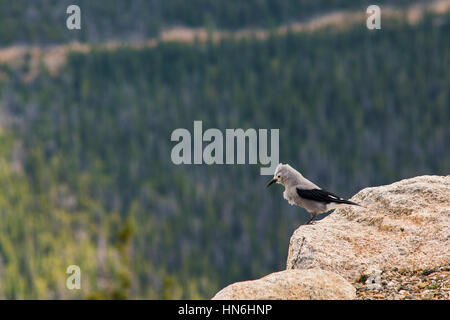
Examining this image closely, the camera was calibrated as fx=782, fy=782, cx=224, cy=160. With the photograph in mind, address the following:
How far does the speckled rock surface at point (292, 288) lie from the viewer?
41.7 feet

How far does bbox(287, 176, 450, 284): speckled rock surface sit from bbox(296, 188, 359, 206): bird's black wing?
558mm

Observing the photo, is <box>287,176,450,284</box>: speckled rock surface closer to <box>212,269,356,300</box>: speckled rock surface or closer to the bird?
the bird

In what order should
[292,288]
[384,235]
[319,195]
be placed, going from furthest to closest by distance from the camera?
[319,195] < [384,235] < [292,288]

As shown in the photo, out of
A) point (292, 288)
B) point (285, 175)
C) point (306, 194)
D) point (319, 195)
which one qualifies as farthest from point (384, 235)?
point (292, 288)

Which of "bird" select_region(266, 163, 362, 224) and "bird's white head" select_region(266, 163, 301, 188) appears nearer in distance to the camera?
"bird" select_region(266, 163, 362, 224)

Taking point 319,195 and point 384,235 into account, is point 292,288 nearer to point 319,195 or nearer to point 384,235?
point 384,235

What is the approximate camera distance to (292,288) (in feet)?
42.7

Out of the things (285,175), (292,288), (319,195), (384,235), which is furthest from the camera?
(285,175)

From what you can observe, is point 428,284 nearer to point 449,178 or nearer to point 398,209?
point 398,209

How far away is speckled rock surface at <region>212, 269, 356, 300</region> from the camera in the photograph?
12.7 m

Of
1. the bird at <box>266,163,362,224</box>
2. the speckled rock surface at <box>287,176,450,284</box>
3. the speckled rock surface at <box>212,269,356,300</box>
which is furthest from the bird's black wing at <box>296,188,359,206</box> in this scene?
the speckled rock surface at <box>212,269,356,300</box>

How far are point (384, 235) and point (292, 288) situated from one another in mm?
3940
